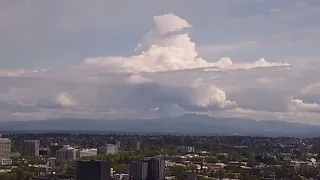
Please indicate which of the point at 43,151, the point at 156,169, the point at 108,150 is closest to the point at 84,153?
the point at 108,150

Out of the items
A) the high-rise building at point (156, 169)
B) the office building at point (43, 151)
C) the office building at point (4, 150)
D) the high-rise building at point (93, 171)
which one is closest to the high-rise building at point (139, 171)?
the high-rise building at point (156, 169)

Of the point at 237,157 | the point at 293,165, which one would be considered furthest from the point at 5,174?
the point at 237,157

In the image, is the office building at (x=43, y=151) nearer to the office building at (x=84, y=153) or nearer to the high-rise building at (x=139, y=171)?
the office building at (x=84, y=153)

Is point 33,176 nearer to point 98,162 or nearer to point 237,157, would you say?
point 98,162

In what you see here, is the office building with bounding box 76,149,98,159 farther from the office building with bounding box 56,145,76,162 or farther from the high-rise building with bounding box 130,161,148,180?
the high-rise building with bounding box 130,161,148,180

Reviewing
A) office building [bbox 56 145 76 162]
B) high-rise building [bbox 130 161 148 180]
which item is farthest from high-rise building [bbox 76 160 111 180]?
office building [bbox 56 145 76 162]

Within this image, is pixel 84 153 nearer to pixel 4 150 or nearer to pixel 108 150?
pixel 108 150

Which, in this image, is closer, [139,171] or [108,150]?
[139,171]
